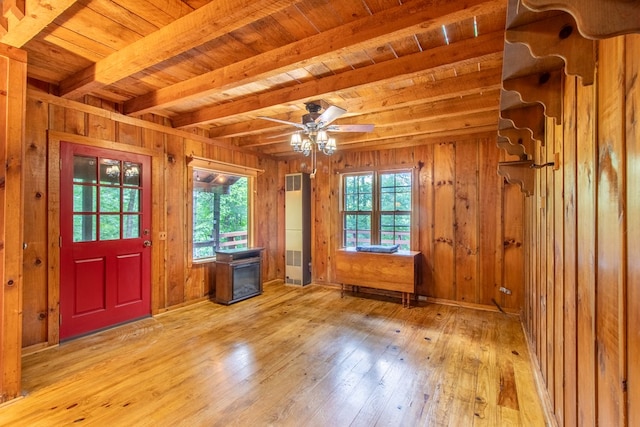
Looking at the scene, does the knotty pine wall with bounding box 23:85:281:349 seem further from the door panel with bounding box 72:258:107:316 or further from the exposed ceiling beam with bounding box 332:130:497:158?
the exposed ceiling beam with bounding box 332:130:497:158

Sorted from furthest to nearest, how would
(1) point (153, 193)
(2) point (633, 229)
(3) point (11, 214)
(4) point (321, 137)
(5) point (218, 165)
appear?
(5) point (218, 165)
(1) point (153, 193)
(4) point (321, 137)
(3) point (11, 214)
(2) point (633, 229)

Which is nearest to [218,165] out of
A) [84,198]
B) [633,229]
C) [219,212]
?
[219,212]

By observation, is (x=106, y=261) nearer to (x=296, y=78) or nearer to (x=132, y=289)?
(x=132, y=289)

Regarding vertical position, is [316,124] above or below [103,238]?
above

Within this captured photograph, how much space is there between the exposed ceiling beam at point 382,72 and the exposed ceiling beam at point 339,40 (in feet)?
1.59

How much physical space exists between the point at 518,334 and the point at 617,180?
3.13 metres

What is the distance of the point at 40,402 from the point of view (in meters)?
2.13

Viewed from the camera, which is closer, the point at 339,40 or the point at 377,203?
the point at 339,40

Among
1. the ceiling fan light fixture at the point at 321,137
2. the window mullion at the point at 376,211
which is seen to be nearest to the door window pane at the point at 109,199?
the ceiling fan light fixture at the point at 321,137

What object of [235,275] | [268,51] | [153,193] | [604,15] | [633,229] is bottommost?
[235,275]

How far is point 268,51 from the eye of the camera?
2.33 m

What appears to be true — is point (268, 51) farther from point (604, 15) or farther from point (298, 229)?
point (298, 229)

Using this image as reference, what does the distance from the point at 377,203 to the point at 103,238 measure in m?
3.75

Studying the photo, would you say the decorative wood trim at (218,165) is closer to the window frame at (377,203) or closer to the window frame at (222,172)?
the window frame at (222,172)
